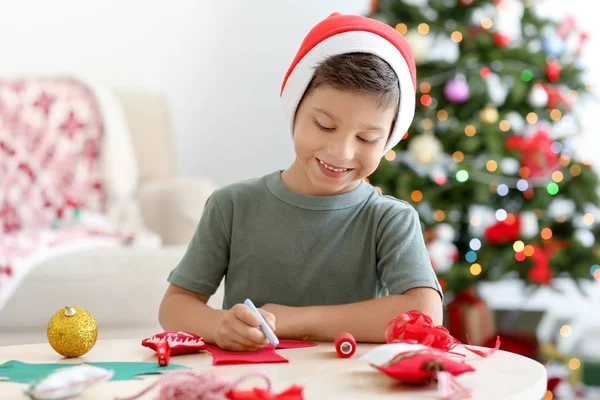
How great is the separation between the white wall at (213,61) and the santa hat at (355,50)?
2.44m

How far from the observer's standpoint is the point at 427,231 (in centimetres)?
279

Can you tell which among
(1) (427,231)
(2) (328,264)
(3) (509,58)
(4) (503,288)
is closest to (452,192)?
(1) (427,231)

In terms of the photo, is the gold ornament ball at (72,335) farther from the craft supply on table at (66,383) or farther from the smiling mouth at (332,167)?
the smiling mouth at (332,167)

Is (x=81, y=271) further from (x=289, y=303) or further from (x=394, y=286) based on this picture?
(x=394, y=286)

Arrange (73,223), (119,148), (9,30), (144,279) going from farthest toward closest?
(9,30)
(119,148)
(73,223)
(144,279)

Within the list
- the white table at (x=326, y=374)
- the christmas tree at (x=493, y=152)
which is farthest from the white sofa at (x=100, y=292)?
the white table at (x=326, y=374)

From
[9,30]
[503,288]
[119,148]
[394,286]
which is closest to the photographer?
[394,286]

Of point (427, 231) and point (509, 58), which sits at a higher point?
point (509, 58)

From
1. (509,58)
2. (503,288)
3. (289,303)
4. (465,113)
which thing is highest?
(509,58)

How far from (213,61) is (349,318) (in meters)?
2.70

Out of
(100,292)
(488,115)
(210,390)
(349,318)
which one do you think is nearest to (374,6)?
(488,115)

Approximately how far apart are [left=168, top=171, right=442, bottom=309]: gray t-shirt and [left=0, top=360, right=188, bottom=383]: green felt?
31cm

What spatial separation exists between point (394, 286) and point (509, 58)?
195cm

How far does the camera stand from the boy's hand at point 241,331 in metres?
0.92
